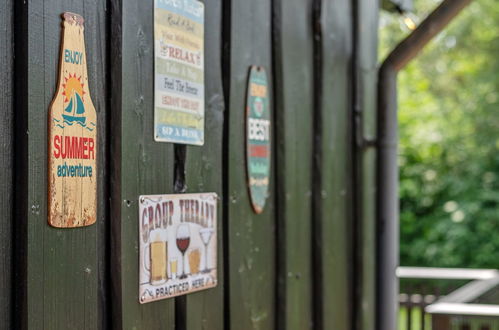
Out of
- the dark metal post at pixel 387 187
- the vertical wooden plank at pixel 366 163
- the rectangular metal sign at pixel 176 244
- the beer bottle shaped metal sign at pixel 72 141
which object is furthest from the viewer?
the dark metal post at pixel 387 187

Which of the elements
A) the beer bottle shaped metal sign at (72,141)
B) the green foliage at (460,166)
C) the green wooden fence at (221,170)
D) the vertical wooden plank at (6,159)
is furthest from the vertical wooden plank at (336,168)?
the green foliage at (460,166)

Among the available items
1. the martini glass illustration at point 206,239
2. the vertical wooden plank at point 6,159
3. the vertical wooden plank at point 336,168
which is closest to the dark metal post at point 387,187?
the vertical wooden plank at point 336,168

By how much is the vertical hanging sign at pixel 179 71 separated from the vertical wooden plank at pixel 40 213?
0.35m

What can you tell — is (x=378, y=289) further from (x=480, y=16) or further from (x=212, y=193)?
(x=480, y=16)

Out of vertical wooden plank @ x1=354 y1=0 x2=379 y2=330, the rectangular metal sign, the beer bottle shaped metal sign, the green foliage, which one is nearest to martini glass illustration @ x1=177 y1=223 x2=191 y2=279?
the rectangular metal sign

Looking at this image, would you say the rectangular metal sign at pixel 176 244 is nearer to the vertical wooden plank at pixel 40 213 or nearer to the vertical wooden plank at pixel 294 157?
the vertical wooden plank at pixel 40 213

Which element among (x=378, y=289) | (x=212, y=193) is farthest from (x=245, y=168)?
(x=378, y=289)

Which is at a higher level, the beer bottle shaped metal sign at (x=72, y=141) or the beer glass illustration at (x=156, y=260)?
the beer bottle shaped metal sign at (x=72, y=141)

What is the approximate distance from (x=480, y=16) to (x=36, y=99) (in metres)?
12.4

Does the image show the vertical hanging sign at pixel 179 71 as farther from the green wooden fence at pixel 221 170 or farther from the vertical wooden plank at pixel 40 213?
Result: the vertical wooden plank at pixel 40 213

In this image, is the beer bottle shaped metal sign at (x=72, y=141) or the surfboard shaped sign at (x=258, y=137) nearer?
the beer bottle shaped metal sign at (x=72, y=141)

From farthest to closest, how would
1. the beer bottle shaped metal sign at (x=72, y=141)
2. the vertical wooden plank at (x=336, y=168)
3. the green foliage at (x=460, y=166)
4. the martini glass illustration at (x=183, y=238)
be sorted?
the green foliage at (x=460, y=166)
the vertical wooden plank at (x=336, y=168)
the martini glass illustration at (x=183, y=238)
the beer bottle shaped metal sign at (x=72, y=141)

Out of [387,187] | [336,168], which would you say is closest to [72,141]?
[336,168]

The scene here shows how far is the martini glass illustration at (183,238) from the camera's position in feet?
8.14
